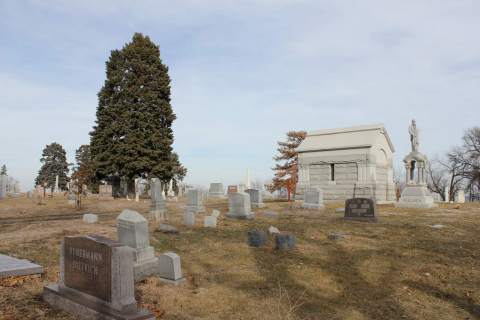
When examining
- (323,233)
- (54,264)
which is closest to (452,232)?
(323,233)

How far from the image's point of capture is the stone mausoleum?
27547mm

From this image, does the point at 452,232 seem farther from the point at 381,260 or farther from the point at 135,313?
the point at 135,313

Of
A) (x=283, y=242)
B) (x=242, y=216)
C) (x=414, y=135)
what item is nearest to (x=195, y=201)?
(x=242, y=216)

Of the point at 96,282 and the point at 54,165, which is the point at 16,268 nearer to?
the point at 96,282

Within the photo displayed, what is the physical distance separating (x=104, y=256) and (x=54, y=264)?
412 centimetres

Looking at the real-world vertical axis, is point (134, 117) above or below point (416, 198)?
above

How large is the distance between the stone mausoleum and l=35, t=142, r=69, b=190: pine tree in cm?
4888

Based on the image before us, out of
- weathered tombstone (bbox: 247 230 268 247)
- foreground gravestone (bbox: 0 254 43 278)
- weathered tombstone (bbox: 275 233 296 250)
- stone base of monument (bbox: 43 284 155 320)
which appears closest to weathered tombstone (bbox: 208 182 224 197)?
weathered tombstone (bbox: 247 230 268 247)

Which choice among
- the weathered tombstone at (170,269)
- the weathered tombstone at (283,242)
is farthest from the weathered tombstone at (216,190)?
the weathered tombstone at (170,269)

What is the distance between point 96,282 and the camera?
5410 millimetres

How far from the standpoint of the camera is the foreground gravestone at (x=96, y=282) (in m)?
5.11

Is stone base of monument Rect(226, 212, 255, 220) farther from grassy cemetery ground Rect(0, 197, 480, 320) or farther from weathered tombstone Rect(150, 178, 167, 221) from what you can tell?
grassy cemetery ground Rect(0, 197, 480, 320)

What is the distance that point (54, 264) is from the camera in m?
8.49

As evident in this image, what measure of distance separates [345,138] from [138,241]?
2427cm
